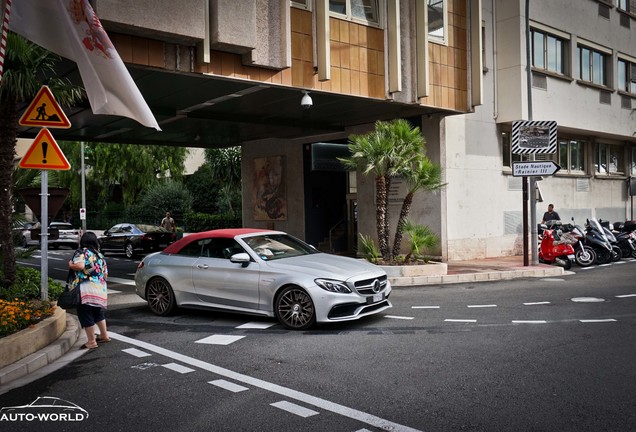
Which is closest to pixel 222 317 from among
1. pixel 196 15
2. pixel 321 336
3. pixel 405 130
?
pixel 321 336

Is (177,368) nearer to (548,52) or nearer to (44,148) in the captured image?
(44,148)

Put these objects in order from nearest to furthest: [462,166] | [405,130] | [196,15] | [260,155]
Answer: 1. [196,15]
2. [405,130]
3. [462,166]
4. [260,155]

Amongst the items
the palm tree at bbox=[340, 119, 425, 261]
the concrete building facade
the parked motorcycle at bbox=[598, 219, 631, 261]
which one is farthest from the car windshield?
the parked motorcycle at bbox=[598, 219, 631, 261]

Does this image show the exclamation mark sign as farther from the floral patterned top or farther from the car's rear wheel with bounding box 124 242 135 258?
the car's rear wheel with bounding box 124 242 135 258

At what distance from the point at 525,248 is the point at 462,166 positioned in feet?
12.4

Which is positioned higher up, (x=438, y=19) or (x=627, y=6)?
(x=627, y=6)

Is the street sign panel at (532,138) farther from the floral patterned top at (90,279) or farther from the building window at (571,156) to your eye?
the floral patterned top at (90,279)

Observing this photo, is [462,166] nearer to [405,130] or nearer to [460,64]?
[460,64]

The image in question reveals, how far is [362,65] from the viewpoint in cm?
1561

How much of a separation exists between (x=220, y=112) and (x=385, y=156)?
611 centimetres

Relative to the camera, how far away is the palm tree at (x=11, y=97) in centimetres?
923

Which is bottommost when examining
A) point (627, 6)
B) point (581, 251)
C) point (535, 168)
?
point (581, 251)

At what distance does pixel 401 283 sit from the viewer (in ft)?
45.5

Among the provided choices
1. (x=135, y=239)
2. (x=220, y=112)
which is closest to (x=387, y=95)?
(x=220, y=112)
